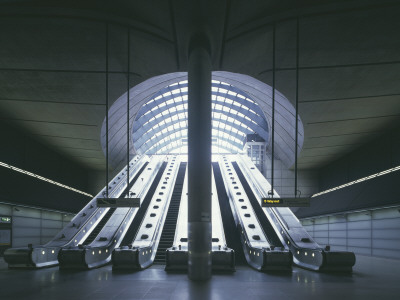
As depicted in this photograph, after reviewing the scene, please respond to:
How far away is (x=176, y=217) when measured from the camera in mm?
19828

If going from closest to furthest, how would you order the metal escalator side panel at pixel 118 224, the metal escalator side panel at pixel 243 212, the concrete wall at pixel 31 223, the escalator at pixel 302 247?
the escalator at pixel 302 247, the metal escalator side panel at pixel 243 212, the metal escalator side panel at pixel 118 224, the concrete wall at pixel 31 223

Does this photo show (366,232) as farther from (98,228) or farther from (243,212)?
(98,228)

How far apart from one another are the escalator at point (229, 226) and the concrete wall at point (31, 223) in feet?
39.5

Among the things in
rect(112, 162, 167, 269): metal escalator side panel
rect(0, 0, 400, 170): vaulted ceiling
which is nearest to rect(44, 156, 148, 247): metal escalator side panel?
rect(112, 162, 167, 269): metal escalator side panel

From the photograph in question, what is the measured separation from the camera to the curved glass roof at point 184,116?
34.0 metres

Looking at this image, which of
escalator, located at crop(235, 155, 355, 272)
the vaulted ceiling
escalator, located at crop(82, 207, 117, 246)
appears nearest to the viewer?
the vaulted ceiling

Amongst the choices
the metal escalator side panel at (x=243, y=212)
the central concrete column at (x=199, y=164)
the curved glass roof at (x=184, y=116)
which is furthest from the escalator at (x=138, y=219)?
the curved glass roof at (x=184, y=116)

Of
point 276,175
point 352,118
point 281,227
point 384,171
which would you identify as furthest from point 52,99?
point 276,175

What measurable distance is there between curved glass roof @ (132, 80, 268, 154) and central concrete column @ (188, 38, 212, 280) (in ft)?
66.3

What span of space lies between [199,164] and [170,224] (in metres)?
8.07

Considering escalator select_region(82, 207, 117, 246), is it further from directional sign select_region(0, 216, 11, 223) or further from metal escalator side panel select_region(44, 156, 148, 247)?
directional sign select_region(0, 216, 11, 223)

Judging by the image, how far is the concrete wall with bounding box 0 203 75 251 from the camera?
2055 centimetres

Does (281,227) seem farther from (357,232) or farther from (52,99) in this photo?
(52,99)

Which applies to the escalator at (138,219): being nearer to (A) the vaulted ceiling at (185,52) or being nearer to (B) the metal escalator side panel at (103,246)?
(B) the metal escalator side panel at (103,246)
